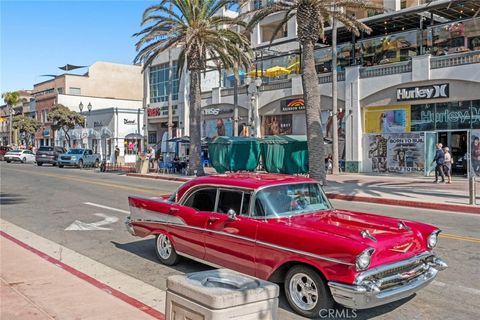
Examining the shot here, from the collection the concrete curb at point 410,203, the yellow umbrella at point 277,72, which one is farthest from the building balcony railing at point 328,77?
the concrete curb at point 410,203

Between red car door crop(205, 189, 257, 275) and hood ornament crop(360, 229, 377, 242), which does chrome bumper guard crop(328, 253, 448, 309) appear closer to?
hood ornament crop(360, 229, 377, 242)

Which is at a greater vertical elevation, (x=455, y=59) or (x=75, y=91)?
(x=75, y=91)

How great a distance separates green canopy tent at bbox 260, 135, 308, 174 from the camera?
87.5ft

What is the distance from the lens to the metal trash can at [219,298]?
2984mm

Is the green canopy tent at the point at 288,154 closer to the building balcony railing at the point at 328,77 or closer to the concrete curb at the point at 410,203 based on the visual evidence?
the building balcony railing at the point at 328,77

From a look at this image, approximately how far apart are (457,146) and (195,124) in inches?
594

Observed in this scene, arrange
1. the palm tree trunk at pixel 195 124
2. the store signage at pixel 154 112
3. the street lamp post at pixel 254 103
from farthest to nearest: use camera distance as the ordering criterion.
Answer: the store signage at pixel 154 112 < the street lamp post at pixel 254 103 < the palm tree trunk at pixel 195 124

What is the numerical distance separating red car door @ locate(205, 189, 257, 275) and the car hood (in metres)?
0.62

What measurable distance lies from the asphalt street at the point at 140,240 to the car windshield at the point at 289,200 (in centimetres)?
115

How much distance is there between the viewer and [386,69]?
2859 cm

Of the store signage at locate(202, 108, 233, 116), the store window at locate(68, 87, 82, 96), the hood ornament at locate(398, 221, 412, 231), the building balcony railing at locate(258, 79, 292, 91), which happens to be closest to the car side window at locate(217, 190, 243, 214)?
the hood ornament at locate(398, 221, 412, 231)

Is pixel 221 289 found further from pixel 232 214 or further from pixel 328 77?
pixel 328 77

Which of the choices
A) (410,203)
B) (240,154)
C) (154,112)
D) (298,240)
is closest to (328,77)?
(240,154)

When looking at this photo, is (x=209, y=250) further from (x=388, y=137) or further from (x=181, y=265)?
(x=388, y=137)
